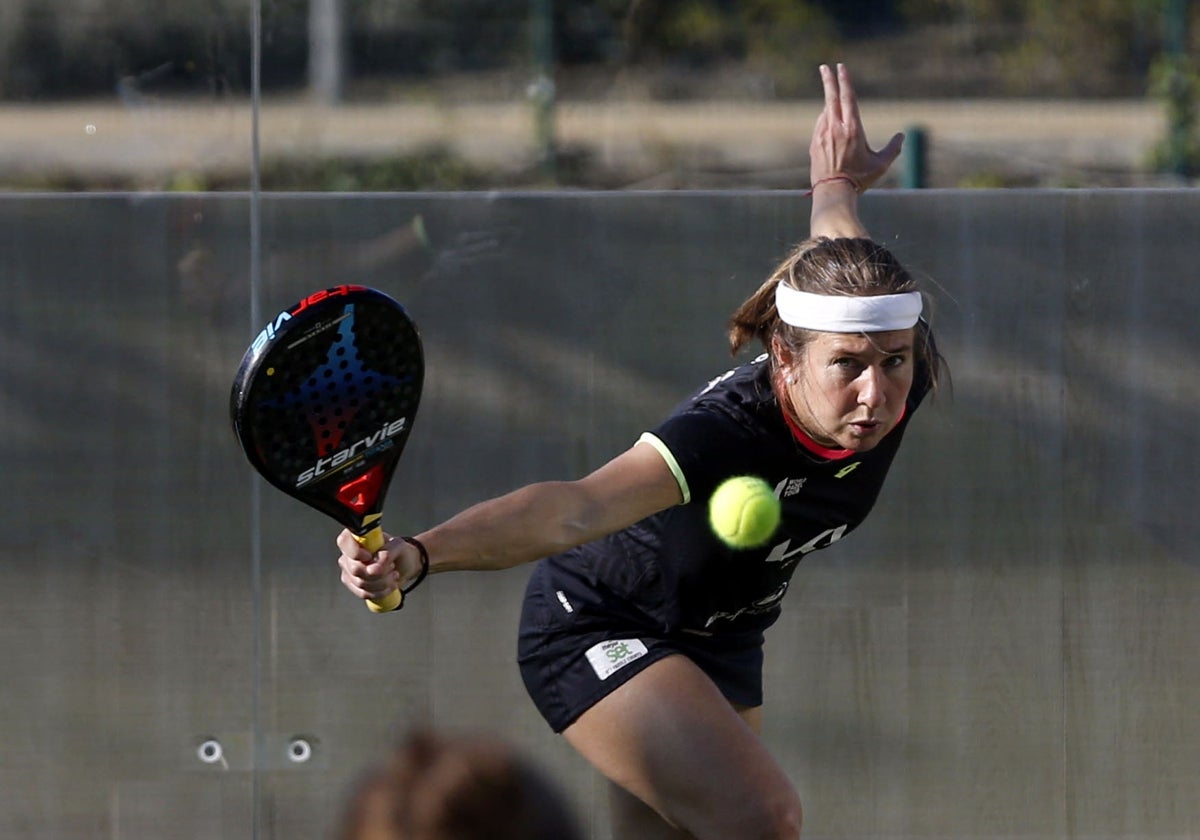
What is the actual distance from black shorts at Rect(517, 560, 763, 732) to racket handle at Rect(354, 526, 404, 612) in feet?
2.68

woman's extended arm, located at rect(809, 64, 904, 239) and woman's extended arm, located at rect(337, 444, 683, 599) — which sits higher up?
woman's extended arm, located at rect(809, 64, 904, 239)

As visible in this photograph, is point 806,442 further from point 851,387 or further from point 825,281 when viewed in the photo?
point 825,281

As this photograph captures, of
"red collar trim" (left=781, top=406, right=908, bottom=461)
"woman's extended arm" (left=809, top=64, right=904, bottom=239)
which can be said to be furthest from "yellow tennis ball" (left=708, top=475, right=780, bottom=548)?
"woman's extended arm" (left=809, top=64, right=904, bottom=239)

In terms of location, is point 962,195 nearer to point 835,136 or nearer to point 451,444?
point 835,136

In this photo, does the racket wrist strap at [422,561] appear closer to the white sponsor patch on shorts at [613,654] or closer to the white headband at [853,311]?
the white sponsor patch on shorts at [613,654]

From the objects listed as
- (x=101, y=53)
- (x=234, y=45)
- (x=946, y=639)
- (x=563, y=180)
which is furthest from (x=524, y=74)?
(x=946, y=639)

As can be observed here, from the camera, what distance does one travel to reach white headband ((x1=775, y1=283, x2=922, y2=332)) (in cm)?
342

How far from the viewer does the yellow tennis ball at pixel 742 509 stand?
336cm

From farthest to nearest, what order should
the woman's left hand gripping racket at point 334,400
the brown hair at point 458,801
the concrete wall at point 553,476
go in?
the concrete wall at point 553,476 → the woman's left hand gripping racket at point 334,400 → the brown hair at point 458,801

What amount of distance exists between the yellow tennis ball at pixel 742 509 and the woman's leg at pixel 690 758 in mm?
314

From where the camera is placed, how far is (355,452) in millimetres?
2904

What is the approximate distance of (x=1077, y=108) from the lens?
18.7ft

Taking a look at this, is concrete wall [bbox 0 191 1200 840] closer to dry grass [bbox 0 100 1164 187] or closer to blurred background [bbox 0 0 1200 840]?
blurred background [bbox 0 0 1200 840]

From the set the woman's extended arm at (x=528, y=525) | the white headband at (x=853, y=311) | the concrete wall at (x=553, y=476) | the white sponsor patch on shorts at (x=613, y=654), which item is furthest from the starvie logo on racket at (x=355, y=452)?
the concrete wall at (x=553, y=476)
